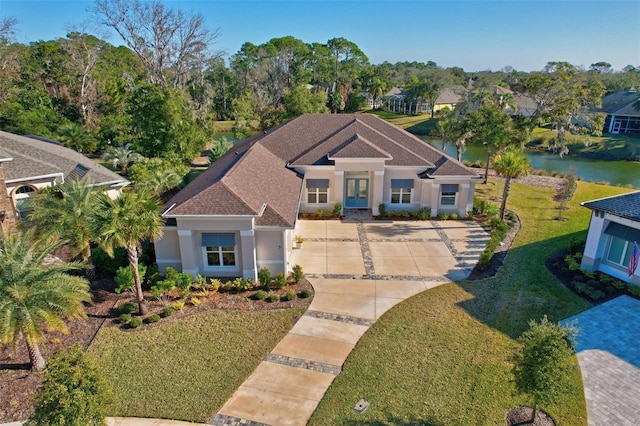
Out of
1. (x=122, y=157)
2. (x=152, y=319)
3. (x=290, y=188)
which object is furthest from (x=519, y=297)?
(x=122, y=157)

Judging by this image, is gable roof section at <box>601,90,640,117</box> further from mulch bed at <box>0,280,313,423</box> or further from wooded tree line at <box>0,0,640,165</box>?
mulch bed at <box>0,280,313,423</box>

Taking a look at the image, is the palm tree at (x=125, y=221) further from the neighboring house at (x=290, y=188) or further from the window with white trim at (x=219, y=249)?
the window with white trim at (x=219, y=249)

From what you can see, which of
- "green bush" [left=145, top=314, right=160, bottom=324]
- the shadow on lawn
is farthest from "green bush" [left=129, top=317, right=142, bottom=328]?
the shadow on lawn

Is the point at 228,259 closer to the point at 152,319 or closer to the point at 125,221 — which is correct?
the point at 152,319

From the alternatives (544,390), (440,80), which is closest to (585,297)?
(544,390)

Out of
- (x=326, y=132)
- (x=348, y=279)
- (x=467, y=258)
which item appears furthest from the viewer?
(x=326, y=132)

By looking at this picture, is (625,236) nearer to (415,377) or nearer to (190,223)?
(415,377)
